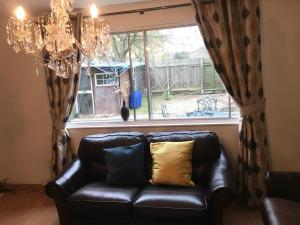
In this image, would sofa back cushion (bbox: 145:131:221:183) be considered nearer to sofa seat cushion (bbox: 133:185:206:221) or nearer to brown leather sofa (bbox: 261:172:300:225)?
sofa seat cushion (bbox: 133:185:206:221)

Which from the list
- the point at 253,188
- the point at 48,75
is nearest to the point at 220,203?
the point at 253,188

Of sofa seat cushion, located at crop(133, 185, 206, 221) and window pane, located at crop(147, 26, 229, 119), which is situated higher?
window pane, located at crop(147, 26, 229, 119)

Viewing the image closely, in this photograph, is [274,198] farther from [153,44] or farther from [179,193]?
[153,44]

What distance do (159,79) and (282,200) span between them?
6.54ft

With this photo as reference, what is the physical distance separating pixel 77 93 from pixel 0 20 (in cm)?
144

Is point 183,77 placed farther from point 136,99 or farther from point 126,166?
point 126,166

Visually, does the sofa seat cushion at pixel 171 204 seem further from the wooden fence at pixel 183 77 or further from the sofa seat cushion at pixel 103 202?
the wooden fence at pixel 183 77

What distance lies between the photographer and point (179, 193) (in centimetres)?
278

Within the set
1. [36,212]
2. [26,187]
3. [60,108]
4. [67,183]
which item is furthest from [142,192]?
[26,187]

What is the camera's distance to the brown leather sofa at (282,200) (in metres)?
2.13

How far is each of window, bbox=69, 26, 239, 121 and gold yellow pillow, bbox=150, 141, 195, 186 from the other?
28.8 inches

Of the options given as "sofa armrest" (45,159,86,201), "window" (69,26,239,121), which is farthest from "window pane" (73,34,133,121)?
"sofa armrest" (45,159,86,201)

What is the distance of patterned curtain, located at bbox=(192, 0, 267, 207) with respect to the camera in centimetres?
313

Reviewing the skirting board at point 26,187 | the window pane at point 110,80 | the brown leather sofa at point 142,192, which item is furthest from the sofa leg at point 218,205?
the skirting board at point 26,187
